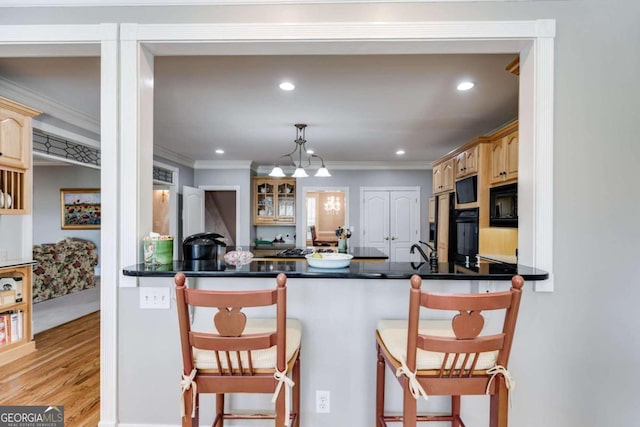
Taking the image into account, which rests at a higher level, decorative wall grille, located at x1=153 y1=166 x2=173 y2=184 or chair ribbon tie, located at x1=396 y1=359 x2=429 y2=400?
decorative wall grille, located at x1=153 y1=166 x2=173 y2=184

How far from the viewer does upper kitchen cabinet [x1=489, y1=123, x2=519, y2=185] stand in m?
2.96

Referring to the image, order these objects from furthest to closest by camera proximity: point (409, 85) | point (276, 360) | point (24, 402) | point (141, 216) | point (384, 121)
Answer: point (384, 121), point (409, 85), point (24, 402), point (141, 216), point (276, 360)

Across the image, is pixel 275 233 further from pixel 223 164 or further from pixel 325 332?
pixel 325 332

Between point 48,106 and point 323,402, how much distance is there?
147 inches

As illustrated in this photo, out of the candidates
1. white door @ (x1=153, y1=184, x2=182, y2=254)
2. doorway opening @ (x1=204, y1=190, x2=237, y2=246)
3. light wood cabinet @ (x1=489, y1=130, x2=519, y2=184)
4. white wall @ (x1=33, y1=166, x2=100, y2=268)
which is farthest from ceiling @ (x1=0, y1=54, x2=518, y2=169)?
white wall @ (x1=33, y1=166, x2=100, y2=268)

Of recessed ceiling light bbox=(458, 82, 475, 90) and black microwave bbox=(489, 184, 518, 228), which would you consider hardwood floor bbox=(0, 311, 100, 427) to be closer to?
black microwave bbox=(489, 184, 518, 228)

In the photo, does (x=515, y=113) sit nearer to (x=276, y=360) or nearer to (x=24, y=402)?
(x=276, y=360)

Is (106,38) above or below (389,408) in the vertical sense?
above

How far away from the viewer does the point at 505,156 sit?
311cm

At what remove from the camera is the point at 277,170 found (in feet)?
13.3

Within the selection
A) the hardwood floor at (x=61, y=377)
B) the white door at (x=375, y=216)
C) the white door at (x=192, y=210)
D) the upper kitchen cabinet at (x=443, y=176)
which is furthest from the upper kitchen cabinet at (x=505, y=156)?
the white door at (x=192, y=210)

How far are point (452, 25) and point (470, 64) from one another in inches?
34.6

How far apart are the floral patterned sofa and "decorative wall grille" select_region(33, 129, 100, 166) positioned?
166 centimetres

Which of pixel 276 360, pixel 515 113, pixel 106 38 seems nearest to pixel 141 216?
pixel 106 38
